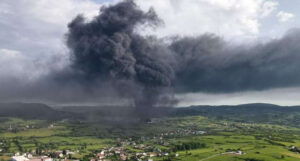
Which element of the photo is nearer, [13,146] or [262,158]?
[262,158]

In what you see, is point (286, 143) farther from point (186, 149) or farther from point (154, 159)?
point (154, 159)

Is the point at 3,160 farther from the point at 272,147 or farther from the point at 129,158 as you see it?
the point at 272,147

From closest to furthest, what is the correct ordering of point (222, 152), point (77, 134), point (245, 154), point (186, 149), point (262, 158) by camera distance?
1. point (262, 158)
2. point (245, 154)
3. point (222, 152)
4. point (186, 149)
5. point (77, 134)

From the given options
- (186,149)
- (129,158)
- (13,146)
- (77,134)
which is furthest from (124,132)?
(129,158)

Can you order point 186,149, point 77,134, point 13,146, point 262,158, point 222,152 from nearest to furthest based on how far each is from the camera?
point 262,158 < point 222,152 < point 186,149 < point 13,146 < point 77,134

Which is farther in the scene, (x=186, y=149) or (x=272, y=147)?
(x=186, y=149)

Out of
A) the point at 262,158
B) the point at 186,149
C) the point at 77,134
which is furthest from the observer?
the point at 77,134

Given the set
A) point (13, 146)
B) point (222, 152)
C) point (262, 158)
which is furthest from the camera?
point (13, 146)

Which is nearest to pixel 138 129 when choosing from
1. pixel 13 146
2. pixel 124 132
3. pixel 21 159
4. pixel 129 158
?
pixel 124 132
